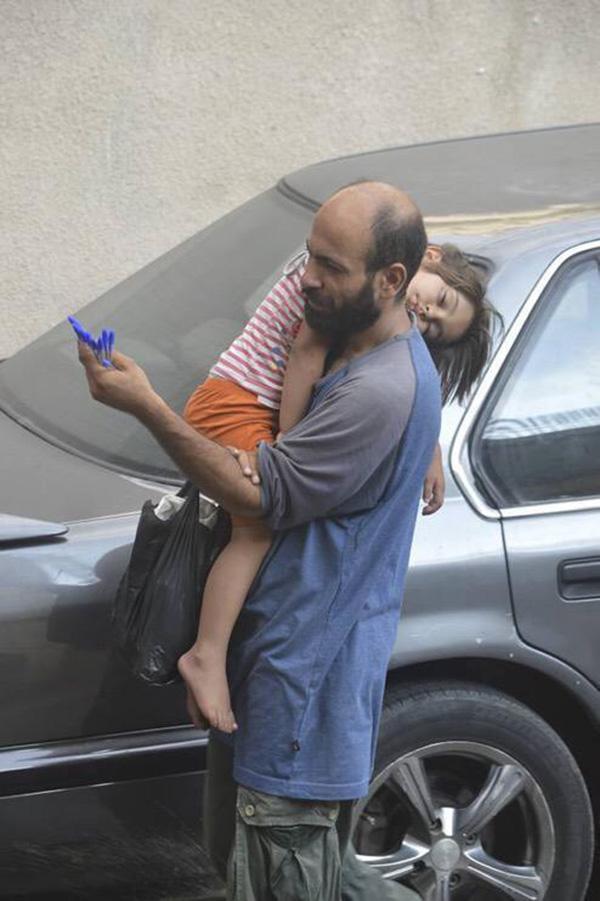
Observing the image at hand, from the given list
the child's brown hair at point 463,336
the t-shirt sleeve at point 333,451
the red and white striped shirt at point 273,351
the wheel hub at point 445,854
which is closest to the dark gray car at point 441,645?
the wheel hub at point 445,854

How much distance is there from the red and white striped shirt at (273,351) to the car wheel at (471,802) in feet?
2.68

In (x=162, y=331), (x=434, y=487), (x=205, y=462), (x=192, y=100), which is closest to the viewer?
(x=205, y=462)

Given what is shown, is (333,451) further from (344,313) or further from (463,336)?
(463,336)

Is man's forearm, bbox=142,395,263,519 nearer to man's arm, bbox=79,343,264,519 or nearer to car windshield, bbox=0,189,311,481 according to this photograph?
man's arm, bbox=79,343,264,519

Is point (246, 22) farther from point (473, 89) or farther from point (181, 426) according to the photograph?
point (181, 426)

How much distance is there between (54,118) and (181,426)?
15.0 feet

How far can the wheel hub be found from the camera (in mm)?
3100

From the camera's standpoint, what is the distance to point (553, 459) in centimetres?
310

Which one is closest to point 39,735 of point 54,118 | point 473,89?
point 54,118

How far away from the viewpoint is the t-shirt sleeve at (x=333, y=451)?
229cm

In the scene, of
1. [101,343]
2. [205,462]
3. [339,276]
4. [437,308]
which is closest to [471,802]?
[437,308]

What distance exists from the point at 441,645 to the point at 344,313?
2.94 feet

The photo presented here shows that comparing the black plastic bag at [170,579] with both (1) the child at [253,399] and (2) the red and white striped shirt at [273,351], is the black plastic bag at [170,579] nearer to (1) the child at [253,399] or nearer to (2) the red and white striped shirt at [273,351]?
(1) the child at [253,399]

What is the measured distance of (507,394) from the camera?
3.07m
